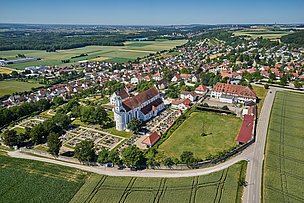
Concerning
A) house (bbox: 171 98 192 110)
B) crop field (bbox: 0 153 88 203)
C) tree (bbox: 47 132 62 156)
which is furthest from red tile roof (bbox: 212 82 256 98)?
crop field (bbox: 0 153 88 203)

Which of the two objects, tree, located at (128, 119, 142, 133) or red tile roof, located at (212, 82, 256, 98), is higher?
red tile roof, located at (212, 82, 256, 98)

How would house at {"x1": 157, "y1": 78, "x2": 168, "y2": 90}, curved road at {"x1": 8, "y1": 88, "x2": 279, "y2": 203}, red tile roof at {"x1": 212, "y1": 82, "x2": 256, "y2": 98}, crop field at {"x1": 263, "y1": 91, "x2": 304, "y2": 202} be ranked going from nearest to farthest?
1. crop field at {"x1": 263, "y1": 91, "x2": 304, "y2": 202}
2. curved road at {"x1": 8, "y1": 88, "x2": 279, "y2": 203}
3. red tile roof at {"x1": 212, "y1": 82, "x2": 256, "y2": 98}
4. house at {"x1": 157, "y1": 78, "x2": 168, "y2": 90}

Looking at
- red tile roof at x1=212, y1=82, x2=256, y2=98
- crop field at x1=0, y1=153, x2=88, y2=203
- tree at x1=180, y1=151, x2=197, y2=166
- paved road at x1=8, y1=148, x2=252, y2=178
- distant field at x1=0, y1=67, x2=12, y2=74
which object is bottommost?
crop field at x1=0, y1=153, x2=88, y2=203

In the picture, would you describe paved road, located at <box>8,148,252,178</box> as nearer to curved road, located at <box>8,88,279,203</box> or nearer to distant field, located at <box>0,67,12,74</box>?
curved road, located at <box>8,88,279,203</box>

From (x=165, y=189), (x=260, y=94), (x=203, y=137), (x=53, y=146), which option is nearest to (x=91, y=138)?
(x=53, y=146)

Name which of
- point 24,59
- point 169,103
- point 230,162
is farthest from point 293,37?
point 24,59

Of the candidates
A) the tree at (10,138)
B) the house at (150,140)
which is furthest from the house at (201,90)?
the tree at (10,138)

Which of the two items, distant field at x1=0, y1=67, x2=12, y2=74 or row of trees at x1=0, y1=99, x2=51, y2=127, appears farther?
distant field at x1=0, y1=67, x2=12, y2=74

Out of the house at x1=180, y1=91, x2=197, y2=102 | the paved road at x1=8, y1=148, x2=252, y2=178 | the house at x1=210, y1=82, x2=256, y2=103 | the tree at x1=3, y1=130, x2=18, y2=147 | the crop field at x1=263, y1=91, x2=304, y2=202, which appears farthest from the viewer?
the house at x1=180, y1=91, x2=197, y2=102
